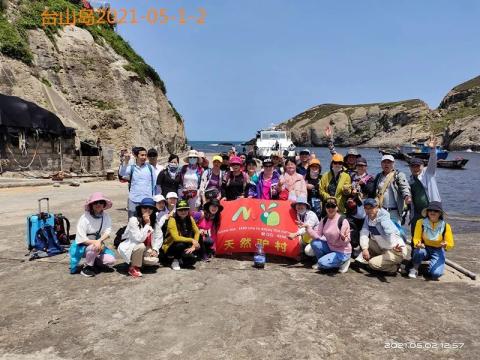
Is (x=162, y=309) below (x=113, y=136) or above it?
below

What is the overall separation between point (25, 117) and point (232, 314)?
19177 mm

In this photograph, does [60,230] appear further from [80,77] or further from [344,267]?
[80,77]

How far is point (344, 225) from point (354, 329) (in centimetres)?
212

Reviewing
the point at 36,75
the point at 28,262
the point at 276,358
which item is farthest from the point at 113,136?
the point at 276,358

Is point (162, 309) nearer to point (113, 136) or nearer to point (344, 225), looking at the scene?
point (344, 225)

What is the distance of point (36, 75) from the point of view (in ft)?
84.9

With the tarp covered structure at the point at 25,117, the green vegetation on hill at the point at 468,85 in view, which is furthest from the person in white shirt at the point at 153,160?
the green vegetation on hill at the point at 468,85

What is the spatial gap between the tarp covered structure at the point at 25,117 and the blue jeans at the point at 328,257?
59.8 feet

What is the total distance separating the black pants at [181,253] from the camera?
645 centimetres

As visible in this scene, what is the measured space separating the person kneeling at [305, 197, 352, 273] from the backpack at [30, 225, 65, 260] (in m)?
4.72

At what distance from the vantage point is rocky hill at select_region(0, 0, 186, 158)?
2469cm

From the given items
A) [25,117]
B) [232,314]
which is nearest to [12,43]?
[25,117]

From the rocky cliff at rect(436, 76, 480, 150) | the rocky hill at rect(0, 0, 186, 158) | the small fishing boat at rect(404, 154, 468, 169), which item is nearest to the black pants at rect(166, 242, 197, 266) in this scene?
the rocky hill at rect(0, 0, 186, 158)

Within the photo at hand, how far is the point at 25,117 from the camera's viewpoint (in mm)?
19812
